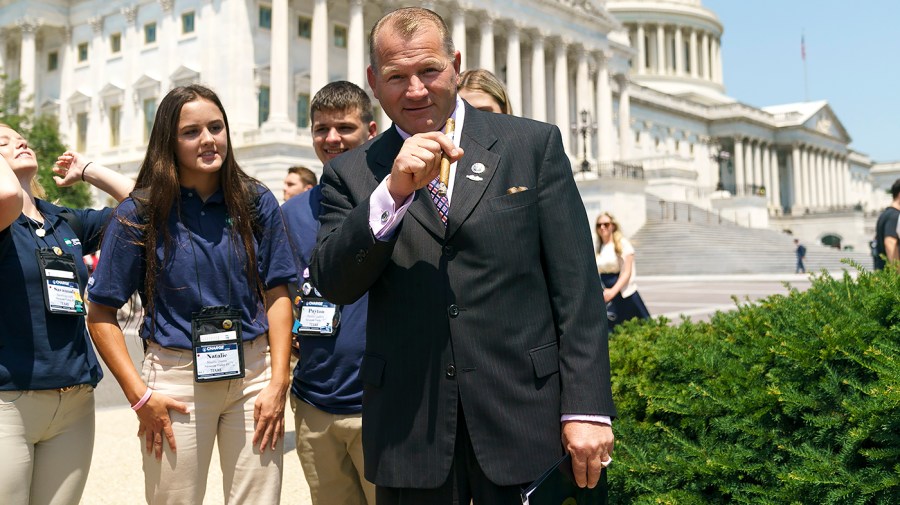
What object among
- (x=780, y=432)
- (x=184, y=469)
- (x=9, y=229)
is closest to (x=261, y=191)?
(x=9, y=229)

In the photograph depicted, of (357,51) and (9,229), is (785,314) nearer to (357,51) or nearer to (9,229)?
(9,229)

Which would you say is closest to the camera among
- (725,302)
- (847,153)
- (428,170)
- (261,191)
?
(428,170)

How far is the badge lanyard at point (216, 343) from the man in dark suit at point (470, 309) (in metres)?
1.09

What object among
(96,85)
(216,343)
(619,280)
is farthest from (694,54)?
(216,343)

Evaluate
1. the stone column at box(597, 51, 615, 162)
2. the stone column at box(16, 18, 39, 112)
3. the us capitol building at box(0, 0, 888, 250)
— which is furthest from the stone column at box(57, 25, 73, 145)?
the stone column at box(597, 51, 615, 162)

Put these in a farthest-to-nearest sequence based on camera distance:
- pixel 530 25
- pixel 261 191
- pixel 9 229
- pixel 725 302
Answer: pixel 530 25 → pixel 725 302 → pixel 261 191 → pixel 9 229

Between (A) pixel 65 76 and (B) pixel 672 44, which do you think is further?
(B) pixel 672 44

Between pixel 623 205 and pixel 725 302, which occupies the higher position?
pixel 623 205

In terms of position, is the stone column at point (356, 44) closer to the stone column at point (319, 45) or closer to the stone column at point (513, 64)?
the stone column at point (319, 45)

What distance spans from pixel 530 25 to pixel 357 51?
13724 millimetres

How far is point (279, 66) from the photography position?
35094mm

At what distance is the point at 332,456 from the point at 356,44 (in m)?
35.0

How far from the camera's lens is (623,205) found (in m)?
40.7

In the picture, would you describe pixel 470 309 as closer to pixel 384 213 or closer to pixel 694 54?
pixel 384 213
